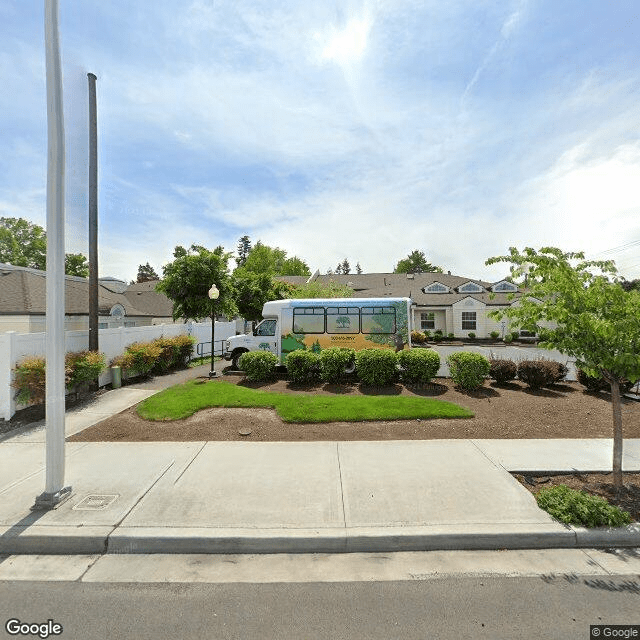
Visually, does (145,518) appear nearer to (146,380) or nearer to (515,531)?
(515,531)

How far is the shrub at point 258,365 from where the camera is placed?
11656 millimetres

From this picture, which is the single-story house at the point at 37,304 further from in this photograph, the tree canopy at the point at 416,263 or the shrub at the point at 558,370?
the tree canopy at the point at 416,263

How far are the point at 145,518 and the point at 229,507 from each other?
0.96 metres

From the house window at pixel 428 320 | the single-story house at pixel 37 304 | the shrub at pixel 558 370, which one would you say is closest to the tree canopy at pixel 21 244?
the single-story house at pixel 37 304

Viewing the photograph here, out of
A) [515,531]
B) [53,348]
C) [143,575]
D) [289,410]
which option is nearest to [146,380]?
[289,410]

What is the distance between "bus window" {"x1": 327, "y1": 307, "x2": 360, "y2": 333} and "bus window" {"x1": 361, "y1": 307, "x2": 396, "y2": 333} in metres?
0.29

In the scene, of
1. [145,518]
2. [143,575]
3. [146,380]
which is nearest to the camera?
[143,575]

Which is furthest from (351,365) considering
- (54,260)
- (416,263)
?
(416,263)

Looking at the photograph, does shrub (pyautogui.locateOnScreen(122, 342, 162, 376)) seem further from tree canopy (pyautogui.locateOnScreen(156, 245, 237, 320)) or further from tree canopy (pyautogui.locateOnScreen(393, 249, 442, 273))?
tree canopy (pyautogui.locateOnScreen(393, 249, 442, 273))

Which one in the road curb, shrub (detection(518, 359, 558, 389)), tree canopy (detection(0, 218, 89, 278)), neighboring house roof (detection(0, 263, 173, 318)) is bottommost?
the road curb

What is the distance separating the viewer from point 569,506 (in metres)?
4.33

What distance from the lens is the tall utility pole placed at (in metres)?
10.9

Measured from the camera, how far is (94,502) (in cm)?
468

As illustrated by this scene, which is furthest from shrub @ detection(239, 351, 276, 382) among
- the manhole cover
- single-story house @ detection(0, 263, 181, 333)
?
single-story house @ detection(0, 263, 181, 333)
